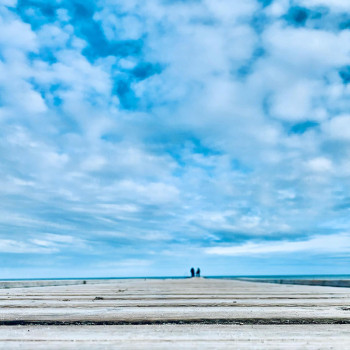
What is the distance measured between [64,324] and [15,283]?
34.1ft

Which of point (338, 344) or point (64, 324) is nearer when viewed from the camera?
point (338, 344)

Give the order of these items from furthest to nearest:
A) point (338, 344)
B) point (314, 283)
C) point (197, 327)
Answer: point (314, 283)
point (197, 327)
point (338, 344)

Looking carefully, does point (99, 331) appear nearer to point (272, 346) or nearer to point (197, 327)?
point (197, 327)

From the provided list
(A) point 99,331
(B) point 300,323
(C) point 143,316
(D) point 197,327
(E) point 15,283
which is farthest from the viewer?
(E) point 15,283

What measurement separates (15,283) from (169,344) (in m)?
11.3

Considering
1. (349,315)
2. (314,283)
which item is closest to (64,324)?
(349,315)

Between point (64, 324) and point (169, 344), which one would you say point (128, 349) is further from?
point (64, 324)

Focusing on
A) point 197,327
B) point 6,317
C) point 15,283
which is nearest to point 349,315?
point 197,327

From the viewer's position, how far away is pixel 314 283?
13234 mm

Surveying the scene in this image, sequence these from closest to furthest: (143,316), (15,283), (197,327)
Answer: (197,327), (143,316), (15,283)

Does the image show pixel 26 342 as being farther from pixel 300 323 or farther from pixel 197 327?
pixel 300 323

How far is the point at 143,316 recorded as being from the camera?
8.25ft

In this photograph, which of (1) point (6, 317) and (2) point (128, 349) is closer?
(2) point (128, 349)

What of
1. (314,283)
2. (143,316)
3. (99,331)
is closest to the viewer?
(99,331)
